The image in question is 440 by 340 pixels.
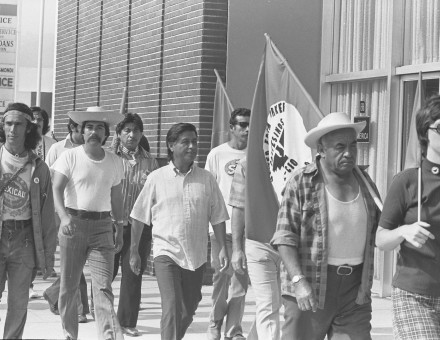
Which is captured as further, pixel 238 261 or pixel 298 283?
pixel 238 261

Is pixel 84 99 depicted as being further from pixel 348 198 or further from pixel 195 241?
pixel 348 198

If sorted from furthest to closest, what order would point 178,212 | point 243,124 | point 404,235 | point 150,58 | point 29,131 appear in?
point 150,58, point 243,124, point 178,212, point 29,131, point 404,235

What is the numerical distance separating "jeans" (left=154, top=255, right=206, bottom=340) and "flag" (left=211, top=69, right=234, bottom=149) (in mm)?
4248

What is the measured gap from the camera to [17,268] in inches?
318

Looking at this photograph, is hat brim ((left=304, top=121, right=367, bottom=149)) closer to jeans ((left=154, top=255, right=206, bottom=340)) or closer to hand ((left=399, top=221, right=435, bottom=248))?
hand ((left=399, top=221, right=435, bottom=248))

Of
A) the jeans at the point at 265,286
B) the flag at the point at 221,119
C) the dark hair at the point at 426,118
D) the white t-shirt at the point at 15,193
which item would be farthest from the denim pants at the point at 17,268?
the flag at the point at 221,119

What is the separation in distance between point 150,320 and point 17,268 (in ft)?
10.8

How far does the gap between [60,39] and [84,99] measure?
108 inches

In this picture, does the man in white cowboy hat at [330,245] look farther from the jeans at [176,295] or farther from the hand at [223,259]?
the hand at [223,259]

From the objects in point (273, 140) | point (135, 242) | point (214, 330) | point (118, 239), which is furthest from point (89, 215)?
point (273, 140)

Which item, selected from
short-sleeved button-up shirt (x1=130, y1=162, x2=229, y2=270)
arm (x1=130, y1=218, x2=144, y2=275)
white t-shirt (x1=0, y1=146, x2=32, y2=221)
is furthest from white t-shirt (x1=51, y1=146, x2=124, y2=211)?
white t-shirt (x1=0, y1=146, x2=32, y2=221)

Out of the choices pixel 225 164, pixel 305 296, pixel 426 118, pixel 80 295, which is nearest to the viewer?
pixel 426 118

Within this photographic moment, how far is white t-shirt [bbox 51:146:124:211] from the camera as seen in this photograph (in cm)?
942

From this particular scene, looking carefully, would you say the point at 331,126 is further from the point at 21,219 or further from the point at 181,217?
the point at 21,219
